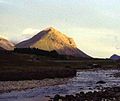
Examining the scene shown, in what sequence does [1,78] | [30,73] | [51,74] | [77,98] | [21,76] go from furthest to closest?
[51,74]
[30,73]
[21,76]
[1,78]
[77,98]

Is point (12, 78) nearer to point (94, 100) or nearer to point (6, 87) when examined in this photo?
point (6, 87)

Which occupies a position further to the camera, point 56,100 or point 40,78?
point 40,78

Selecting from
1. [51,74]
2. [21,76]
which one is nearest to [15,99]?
[21,76]

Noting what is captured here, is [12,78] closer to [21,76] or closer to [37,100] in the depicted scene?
[21,76]

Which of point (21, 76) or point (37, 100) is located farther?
point (21, 76)

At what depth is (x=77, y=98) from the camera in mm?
48500

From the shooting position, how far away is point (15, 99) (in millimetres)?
50625

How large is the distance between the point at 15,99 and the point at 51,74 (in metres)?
54.9

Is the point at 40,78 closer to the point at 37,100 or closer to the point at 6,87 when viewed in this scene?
the point at 6,87

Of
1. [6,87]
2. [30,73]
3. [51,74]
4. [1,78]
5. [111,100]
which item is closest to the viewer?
[111,100]

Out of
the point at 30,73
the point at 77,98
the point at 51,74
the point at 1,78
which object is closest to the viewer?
the point at 77,98

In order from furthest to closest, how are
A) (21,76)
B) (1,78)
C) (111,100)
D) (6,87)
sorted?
(21,76), (1,78), (6,87), (111,100)

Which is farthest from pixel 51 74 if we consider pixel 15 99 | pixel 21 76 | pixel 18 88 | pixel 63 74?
pixel 15 99

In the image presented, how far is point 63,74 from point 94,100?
65.3 metres
